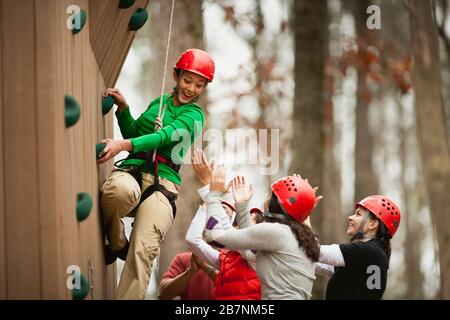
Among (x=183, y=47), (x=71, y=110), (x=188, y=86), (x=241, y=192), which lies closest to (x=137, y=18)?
(x=188, y=86)

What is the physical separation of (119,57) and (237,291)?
2598 mm

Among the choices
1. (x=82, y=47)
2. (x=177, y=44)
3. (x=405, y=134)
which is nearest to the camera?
(x=82, y=47)

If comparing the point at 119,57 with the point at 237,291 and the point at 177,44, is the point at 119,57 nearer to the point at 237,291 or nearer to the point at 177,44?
the point at 237,291

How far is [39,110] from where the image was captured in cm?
608

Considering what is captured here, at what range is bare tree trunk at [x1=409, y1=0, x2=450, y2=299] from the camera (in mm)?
11844

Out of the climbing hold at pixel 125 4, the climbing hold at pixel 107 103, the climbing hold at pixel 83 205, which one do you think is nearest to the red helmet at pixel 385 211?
the climbing hold at pixel 107 103

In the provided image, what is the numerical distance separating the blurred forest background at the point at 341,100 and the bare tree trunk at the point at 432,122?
13 mm

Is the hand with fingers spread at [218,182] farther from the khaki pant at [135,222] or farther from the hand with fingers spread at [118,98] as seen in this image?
the hand with fingers spread at [118,98]

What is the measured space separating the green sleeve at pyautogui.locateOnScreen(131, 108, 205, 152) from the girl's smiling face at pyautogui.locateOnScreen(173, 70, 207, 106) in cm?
13

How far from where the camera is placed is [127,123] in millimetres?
7973

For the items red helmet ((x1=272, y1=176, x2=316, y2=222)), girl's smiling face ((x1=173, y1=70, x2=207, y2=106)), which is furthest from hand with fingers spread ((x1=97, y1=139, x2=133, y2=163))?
red helmet ((x1=272, y1=176, x2=316, y2=222))

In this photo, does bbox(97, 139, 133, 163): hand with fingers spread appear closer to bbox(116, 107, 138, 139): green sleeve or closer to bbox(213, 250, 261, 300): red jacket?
bbox(116, 107, 138, 139): green sleeve
